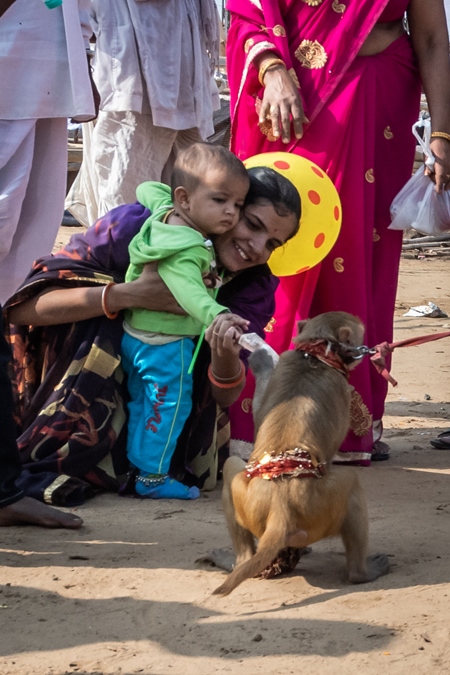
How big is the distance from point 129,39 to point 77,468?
2.86 metres

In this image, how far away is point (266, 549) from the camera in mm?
3086

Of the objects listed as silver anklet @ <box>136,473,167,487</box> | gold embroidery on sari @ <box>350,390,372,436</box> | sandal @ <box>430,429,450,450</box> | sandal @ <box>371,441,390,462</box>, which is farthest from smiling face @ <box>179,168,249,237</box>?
sandal @ <box>430,429,450,450</box>

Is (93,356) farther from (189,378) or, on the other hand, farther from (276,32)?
(276,32)

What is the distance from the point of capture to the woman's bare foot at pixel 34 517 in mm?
3895

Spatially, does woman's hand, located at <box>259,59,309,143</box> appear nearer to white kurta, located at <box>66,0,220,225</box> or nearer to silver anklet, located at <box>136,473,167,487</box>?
white kurta, located at <box>66,0,220,225</box>

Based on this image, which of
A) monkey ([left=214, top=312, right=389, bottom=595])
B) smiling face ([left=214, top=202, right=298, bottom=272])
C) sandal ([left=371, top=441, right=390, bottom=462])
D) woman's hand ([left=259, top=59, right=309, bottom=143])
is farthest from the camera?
sandal ([left=371, top=441, right=390, bottom=462])

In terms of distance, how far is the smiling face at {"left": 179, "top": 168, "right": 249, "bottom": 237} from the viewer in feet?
13.4

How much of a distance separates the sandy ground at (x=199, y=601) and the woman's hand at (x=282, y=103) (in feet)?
5.83

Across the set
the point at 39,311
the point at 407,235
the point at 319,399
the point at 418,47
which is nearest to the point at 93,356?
the point at 39,311

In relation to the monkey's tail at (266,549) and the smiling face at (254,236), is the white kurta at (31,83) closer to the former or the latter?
the smiling face at (254,236)

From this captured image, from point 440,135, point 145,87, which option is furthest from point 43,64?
point 440,135

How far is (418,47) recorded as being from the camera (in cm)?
517

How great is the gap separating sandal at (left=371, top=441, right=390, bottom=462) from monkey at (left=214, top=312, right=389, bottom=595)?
5.23 feet

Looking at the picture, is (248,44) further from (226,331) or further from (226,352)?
(226,331)
